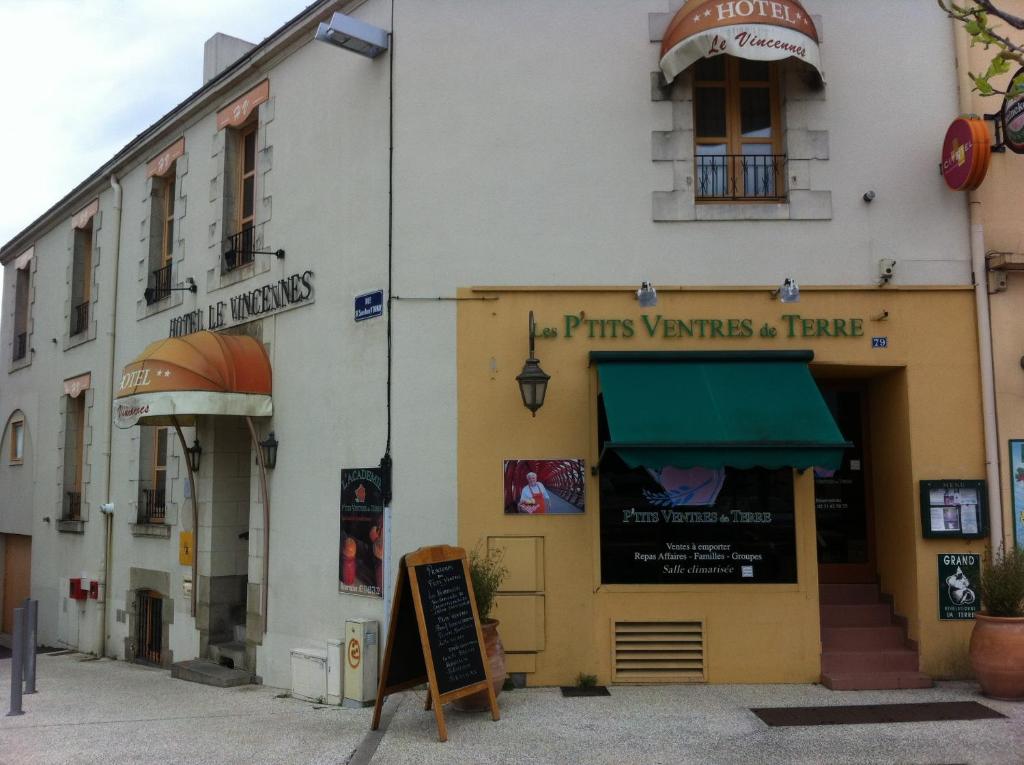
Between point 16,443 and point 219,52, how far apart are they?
9.60 m

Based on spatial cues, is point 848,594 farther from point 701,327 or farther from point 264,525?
point 264,525

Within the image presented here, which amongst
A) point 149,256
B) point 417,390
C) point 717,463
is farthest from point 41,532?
point 717,463

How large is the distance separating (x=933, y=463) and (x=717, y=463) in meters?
2.36

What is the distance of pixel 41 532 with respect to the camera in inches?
625

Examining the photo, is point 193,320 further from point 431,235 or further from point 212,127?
point 431,235

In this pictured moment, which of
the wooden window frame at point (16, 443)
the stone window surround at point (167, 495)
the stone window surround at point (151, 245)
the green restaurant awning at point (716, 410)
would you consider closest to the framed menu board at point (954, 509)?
the green restaurant awning at point (716, 410)

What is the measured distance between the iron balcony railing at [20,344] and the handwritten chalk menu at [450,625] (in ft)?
46.3

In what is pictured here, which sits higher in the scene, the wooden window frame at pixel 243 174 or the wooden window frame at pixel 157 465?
the wooden window frame at pixel 243 174

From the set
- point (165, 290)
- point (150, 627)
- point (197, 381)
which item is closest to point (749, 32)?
point (197, 381)

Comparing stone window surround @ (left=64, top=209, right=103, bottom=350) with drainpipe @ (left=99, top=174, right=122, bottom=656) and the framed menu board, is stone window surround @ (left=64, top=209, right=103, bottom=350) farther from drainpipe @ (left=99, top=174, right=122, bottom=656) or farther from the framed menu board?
the framed menu board

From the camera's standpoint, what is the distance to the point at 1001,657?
705 centimetres

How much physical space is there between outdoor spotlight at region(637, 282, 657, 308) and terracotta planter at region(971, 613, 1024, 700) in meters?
3.82

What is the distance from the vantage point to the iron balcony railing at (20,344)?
17675 mm

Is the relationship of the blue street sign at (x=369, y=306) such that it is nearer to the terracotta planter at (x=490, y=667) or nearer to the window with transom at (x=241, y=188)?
the window with transom at (x=241, y=188)
